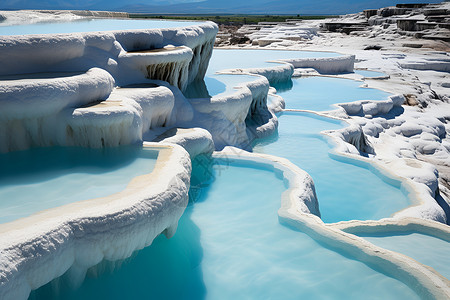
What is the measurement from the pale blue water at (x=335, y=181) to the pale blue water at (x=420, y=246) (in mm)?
760

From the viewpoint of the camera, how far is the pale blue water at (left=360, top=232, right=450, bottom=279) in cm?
341

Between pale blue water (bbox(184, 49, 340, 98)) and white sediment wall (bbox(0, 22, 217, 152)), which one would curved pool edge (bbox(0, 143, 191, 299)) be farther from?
pale blue water (bbox(184, 49, 340, 98))

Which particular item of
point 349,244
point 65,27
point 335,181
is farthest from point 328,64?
point 349,244

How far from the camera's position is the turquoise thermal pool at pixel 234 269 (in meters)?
2.87

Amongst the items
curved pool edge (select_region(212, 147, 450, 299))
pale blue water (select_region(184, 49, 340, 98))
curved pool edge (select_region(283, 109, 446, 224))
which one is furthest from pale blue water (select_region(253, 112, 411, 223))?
pale blue water (select_region(184, 49, 340, 98))

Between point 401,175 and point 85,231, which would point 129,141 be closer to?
point 85,231

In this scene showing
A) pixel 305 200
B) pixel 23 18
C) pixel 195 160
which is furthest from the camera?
pixel 23 18

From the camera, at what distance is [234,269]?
3178 millimetres

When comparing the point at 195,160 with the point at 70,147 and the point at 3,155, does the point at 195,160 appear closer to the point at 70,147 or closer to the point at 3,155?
the point at 70,147

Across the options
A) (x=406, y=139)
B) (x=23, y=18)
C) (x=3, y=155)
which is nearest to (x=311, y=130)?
(x=406, y=139)

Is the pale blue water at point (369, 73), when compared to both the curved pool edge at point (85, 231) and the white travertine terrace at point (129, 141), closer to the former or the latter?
the white travertine terrace at point (129, 141)

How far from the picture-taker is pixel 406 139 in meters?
8.95

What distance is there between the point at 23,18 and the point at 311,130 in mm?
5898

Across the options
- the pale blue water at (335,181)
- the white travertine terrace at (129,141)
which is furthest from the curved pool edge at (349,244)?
the pale blue water at (335,181)
